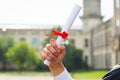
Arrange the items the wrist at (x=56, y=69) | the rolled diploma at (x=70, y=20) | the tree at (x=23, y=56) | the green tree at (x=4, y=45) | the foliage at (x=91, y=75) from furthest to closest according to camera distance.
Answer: the green tree at (x=4, y=45) → the tree at (x=23, y=56) → the foliage at (x=91, y=75) → the wrist at (x=56, y=69) → the rolled diploma at (x=70, y=20)

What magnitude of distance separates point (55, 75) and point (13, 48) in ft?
195

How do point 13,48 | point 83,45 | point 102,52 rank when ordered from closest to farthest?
1. point 102,52
2. point 13,48
3. point 83,45

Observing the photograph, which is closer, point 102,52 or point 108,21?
point 108,21

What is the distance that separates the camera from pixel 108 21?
50.3 metres

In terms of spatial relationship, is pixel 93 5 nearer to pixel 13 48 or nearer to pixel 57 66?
pixel 13 48

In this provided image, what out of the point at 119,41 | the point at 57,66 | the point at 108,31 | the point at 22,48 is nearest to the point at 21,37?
the point at 22,48

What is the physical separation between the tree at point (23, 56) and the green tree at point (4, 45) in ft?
8.42

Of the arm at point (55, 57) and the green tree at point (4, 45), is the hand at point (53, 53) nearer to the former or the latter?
the arm at point (55, 57)

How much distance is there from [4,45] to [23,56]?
21.2ft

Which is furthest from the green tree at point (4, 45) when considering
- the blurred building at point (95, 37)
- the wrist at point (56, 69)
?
the wrist at point (56, 69)

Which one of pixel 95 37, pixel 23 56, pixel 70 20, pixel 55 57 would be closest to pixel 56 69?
pixel 55 57

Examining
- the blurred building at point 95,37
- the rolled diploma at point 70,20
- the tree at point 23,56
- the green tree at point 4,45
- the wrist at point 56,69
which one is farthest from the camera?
the green tree at point 4,45

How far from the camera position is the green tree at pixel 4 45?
63.4 meters

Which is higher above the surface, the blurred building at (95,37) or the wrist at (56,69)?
the wrist at (56,69)
